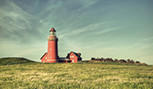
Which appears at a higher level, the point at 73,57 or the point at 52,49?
the point at 52,49

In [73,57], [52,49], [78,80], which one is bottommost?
[78,80]

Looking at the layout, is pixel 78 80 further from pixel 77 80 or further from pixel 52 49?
pixel 52 49

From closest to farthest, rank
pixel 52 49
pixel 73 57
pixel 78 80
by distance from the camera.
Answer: pixel 78 80, pixel 52 49, pixel 73 57

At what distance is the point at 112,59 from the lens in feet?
206

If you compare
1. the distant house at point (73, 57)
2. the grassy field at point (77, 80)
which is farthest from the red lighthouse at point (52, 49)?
the grassy field at point (77, 80)

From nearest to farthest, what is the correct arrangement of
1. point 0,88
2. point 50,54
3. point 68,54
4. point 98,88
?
point 98,88 < point 0,88 < point 50,54 < point 68,54

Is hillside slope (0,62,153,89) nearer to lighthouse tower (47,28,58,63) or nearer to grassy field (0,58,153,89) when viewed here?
grassy field (0,58,153,89)

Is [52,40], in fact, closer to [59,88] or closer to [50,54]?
[50,54]

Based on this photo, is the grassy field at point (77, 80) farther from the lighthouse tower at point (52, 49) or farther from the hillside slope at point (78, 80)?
the lighthouse tower at point (52, 49)

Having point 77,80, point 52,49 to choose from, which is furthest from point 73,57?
point 77,80

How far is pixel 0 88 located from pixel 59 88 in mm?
4171

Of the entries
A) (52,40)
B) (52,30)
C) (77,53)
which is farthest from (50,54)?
(77,53)

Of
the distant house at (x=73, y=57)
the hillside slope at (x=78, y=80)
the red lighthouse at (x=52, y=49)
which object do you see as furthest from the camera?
the distant house at (x=73, y=57)

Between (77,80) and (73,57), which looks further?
(73,57)
